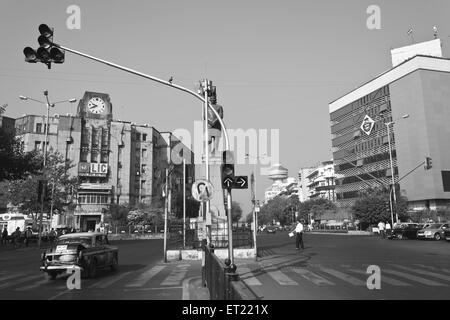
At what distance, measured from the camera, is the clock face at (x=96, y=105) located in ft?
248

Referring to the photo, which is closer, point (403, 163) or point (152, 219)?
point (152, 219)

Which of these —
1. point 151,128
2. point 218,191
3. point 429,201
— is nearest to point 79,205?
point 151,128

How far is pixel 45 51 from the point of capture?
9.99m

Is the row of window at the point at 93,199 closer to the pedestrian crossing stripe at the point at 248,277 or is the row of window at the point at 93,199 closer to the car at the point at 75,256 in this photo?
the car at the point at 75,256

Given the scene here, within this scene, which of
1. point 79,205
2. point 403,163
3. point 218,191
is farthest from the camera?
point 403,163

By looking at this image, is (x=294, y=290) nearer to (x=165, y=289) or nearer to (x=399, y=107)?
(x=165, y=289)

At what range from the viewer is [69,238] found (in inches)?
526

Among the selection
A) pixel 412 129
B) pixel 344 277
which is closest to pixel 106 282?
pixel 344 277

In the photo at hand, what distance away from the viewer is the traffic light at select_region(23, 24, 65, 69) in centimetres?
984

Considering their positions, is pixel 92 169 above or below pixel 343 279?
above

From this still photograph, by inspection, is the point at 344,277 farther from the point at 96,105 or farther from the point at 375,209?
the point at 96,105

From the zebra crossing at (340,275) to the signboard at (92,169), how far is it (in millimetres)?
60936

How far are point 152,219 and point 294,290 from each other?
54291mm

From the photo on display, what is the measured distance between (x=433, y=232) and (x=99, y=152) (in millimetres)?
56571
